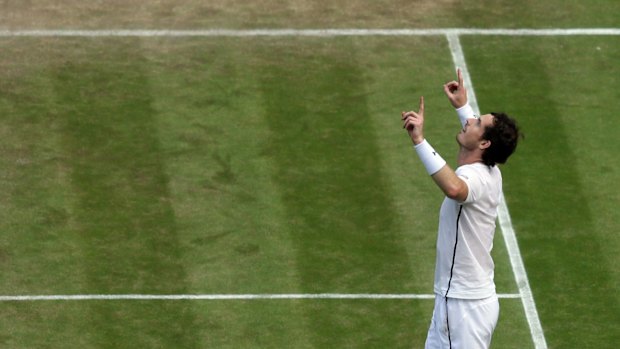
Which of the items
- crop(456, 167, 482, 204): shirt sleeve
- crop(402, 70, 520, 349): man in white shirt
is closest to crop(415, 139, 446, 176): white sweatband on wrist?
crop(402, 70, 520, 349): man in white shirt

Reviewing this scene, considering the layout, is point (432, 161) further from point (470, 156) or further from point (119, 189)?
point (119, 189)

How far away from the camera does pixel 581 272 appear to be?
15828mm

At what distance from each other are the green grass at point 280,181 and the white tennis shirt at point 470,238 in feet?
8.11

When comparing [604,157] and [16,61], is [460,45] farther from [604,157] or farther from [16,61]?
[16,61]

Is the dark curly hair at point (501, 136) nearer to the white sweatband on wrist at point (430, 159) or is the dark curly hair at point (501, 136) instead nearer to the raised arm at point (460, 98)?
the white sweatband on wrist at point (430, 159)

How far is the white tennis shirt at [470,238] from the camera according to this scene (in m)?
12.0

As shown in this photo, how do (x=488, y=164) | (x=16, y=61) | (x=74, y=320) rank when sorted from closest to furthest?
(x=488, y=164)
(x=74, y=320)
(x=16, y=61)

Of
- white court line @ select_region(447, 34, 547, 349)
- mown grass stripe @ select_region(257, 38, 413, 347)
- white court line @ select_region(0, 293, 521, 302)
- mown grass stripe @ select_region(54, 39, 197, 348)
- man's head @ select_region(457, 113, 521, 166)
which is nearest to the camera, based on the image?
man's head @ select_region(457, 113, 521, 166)

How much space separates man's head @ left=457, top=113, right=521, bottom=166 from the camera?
12.0 meters

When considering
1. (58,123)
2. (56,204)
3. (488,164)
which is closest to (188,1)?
(58,123)

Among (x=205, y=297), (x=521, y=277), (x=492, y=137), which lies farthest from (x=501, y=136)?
(x=205, y=297)

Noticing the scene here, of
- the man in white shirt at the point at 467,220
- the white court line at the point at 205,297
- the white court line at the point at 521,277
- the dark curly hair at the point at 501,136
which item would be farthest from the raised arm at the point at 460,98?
the white court line at the point at 205,297

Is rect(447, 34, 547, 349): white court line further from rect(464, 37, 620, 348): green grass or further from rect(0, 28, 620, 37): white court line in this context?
rect(0, 28, 620, 37): white court line

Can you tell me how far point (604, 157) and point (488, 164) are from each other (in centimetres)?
→ 592
